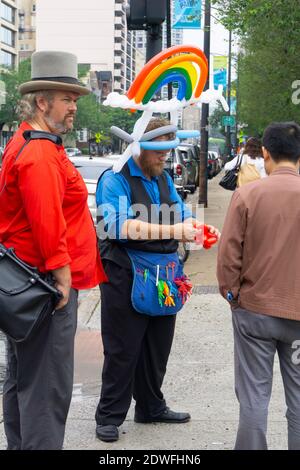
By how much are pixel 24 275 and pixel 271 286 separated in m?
1.16

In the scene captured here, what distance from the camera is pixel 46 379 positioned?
340cm

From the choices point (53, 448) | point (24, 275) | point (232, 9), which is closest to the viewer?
point (24, 275)

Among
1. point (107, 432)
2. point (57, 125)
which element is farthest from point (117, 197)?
point (107, 432)

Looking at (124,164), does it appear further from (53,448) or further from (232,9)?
(232,9)

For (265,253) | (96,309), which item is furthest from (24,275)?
(96,309)

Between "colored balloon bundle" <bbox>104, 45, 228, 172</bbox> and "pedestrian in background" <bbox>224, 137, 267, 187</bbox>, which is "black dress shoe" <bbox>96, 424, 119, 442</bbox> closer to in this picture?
"colored balloon bundle" <bbox>104, 45, 228, 172</bbox>

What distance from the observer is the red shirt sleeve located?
3166mm

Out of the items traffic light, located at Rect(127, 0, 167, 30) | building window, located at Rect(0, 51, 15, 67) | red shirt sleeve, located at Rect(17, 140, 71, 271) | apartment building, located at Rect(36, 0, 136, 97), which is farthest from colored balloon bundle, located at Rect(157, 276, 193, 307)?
apartment building, located at Rect(36, 0, 136, 97)

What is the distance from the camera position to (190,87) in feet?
13.5

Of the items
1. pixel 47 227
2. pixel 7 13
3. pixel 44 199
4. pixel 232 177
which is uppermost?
pixel 7 13

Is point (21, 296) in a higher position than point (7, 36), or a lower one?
lower

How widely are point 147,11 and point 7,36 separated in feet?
291

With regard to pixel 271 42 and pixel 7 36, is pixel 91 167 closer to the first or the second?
pixel 271 42

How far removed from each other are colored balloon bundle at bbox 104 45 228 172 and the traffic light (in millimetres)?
2569
